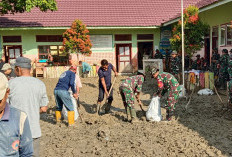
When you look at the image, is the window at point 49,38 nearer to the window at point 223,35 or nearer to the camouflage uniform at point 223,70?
the window at point 223,35

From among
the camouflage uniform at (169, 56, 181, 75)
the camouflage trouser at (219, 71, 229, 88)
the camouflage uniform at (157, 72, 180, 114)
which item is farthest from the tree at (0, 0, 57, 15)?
→ the camouflage trouser at (219, 71, 229, 88)

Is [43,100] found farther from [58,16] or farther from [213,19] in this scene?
[58,16]

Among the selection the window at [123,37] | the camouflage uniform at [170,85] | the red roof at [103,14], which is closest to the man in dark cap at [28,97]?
the camouflage uniform at [170,85]

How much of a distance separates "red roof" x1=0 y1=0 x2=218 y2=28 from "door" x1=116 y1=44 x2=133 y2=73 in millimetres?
1580

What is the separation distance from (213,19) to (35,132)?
10.9 metres

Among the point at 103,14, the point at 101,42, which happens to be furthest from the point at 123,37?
the point at 103,14

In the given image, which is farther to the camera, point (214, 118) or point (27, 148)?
point (214, 118)

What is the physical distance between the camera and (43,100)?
324 centimetres

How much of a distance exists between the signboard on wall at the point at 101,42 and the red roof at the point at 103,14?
0.88 metres

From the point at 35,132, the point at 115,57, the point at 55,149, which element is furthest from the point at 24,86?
the point at 115,57

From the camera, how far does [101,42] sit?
16.3 metres

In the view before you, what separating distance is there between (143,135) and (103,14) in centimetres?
1302

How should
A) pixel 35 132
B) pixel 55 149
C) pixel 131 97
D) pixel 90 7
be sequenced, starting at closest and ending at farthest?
pixel 35 132, pixel 55 149, pixel 131 97, pixel 90 7

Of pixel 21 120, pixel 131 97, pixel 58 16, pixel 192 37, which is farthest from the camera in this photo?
pixel 58 16
